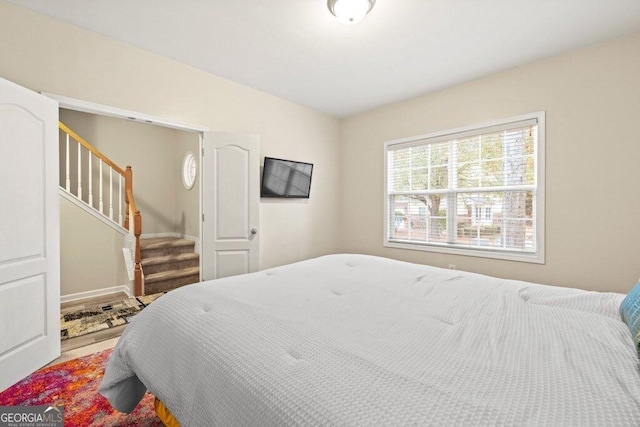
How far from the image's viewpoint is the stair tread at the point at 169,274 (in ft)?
13.3

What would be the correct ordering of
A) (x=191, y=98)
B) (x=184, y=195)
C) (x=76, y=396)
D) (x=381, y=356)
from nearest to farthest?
1. (x=381, y=356)
2. (x=76, y=396)
3. (x=191, y=98)
4. (x=184, y=195)

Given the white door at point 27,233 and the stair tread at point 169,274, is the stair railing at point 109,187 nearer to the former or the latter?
the stair tread at point 169,274

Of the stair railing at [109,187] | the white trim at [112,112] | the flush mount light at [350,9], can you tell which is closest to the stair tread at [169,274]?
the stair railing at [109,187]

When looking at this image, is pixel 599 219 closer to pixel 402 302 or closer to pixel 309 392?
pixel 402 302

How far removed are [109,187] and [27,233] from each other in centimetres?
312

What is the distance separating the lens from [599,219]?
2545 millimetres

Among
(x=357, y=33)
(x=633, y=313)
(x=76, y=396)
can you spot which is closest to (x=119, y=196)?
(x=76, y=396)

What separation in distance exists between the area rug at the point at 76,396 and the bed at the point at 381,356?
22cm

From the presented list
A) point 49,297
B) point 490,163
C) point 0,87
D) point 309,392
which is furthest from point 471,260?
point 0,87

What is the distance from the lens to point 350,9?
6.49ft

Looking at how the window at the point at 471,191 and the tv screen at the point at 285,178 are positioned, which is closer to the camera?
the window at the point at 471,191

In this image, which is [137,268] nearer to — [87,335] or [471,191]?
[87,335]

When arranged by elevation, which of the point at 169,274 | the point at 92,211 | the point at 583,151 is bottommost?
the point at 169,274

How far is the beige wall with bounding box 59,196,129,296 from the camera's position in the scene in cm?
366
